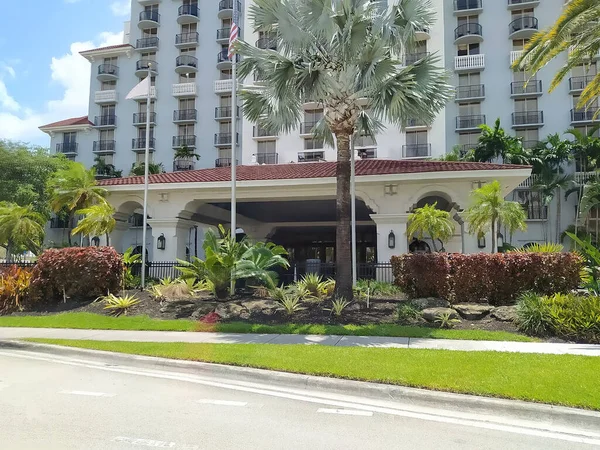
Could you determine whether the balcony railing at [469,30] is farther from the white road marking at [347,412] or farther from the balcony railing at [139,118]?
the white road marking at [347,412]

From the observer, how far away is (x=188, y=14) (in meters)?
50.3

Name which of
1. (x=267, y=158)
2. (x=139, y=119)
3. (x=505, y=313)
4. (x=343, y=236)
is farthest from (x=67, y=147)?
(x=505, y=313)

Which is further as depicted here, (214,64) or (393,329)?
(214,64)

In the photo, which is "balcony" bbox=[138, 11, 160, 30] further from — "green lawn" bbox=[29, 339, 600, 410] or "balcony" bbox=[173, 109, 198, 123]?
"green lawn" bbox=[29, 339, 600, 410]

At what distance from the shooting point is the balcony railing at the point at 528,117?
40.7m

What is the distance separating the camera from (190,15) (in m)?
50.1

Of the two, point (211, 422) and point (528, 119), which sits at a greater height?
point (528, 119)

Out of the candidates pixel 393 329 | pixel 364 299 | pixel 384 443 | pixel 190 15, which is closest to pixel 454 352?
pixel 393 329

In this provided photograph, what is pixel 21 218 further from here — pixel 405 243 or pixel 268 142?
pixel 268 142

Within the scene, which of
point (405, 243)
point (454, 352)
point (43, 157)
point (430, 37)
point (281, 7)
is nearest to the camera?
point (454, 352)

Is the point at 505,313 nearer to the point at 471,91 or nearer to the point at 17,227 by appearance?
the point at 17,227

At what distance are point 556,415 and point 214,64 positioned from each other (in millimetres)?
48782

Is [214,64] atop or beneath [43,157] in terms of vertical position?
atop

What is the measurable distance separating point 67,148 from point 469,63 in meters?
41.1
